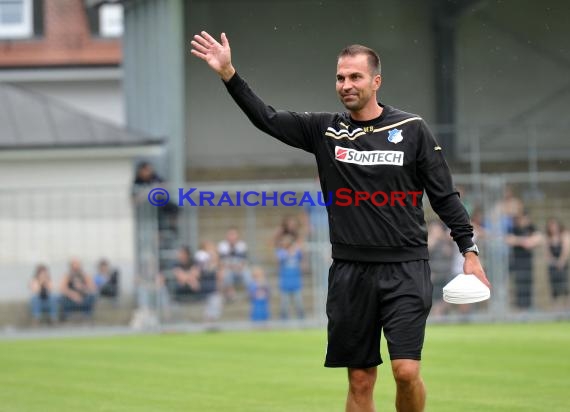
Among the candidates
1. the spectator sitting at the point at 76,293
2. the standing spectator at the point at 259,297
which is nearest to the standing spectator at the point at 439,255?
the standing spectator at the point at 259,297

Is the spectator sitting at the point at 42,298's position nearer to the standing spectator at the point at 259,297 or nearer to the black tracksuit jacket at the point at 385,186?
the standing spectator at the point at 259,297

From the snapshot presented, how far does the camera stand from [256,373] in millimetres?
12656

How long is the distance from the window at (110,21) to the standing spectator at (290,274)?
19.9 m

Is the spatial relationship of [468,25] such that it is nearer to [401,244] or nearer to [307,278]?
[307,278]

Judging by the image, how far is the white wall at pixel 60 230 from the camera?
2003cm

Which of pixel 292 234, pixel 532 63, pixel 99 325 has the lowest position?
pixel 99 325

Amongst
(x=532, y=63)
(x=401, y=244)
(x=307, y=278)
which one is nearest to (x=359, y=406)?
(x=401, y=244)

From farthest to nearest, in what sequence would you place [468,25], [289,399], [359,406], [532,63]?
[532,63] < [468,25] < [289,399] < [359,406]

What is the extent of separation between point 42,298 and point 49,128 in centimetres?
689

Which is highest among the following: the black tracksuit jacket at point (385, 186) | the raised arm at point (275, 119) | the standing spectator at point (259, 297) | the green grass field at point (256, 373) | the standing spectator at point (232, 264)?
the raised arm at point (275, 119)

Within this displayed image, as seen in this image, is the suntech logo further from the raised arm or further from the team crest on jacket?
the raised arm

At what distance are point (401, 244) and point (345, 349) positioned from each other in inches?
26.5

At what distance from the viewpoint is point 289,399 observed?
1040cm

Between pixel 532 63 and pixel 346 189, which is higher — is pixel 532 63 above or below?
above
